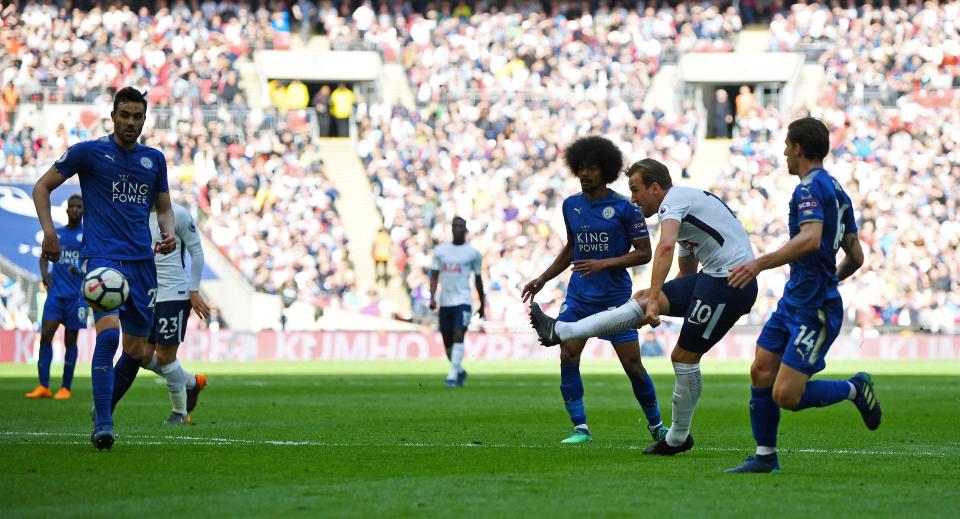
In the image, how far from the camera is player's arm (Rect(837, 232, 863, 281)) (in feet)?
29.6

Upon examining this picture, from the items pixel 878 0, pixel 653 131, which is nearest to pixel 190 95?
pixel 653 131

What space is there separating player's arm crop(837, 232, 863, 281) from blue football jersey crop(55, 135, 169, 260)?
4.66m

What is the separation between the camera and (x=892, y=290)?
116 ft

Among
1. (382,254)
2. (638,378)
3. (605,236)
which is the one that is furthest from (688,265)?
(382,254)

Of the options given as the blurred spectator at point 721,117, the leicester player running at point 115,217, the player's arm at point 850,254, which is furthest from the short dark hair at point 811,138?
the blurred spectator at point 721,117

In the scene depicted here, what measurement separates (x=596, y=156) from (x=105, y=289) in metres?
3.96

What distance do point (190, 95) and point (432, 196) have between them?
758 cm

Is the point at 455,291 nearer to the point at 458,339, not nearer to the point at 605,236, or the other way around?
the point at 458,339

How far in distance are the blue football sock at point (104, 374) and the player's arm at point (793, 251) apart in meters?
4.35

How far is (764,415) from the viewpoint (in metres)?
8.86

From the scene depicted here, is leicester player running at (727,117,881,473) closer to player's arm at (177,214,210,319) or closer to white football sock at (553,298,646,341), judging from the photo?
white football sock at (553,298,646,341)

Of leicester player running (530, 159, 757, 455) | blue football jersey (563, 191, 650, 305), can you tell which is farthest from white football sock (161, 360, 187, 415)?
leicester player running (530, 159, 757, 455)

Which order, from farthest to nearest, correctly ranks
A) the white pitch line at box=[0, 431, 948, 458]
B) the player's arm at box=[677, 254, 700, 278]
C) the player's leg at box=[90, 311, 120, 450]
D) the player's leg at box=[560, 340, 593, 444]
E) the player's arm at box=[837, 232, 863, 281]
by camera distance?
the player's leg at box=[560, 340, 593, 444] → the white pitch line at box=[0, 431, 948, 458] → the player's arm at box=[677, 254, 700, 278] → the player's leg at box=[90, 311, 120, 450] → the player's arm at box=[837, 232, 863, 281]

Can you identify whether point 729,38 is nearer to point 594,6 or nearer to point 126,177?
point 594,6
